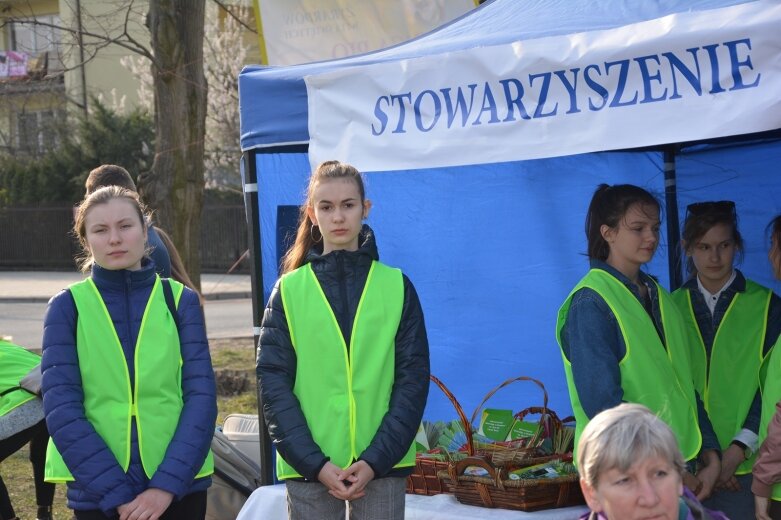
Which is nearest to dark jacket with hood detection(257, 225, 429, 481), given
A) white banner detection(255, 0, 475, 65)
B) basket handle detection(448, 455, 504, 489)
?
basket handle detection(448, 455, 504, 489)

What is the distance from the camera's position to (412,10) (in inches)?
327

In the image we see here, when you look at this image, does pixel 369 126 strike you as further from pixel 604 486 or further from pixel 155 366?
pixel 604 486

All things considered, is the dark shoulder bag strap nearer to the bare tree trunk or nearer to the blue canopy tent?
the blue canopy tent

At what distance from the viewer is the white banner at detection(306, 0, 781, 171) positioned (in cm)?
316

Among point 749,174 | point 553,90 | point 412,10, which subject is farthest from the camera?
point 412,10

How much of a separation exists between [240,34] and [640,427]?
21.9 m

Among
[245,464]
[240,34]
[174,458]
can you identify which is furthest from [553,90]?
[240,34]

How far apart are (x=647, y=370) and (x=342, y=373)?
1.00 metres

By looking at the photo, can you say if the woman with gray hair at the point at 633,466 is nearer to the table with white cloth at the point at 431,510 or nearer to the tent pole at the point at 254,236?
the table with white cloth at the point at 431,510

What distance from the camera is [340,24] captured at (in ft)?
28.5

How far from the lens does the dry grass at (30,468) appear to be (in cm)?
595

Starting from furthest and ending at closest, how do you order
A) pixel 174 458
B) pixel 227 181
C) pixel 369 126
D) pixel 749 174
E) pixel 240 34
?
pixel 227 181 < pixel 240 34 < pixel 749 174 < pixel 369 126 < pixel 174 458

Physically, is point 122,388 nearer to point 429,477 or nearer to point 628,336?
point 429,477

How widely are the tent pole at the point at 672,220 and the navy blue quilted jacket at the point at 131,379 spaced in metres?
2.63
